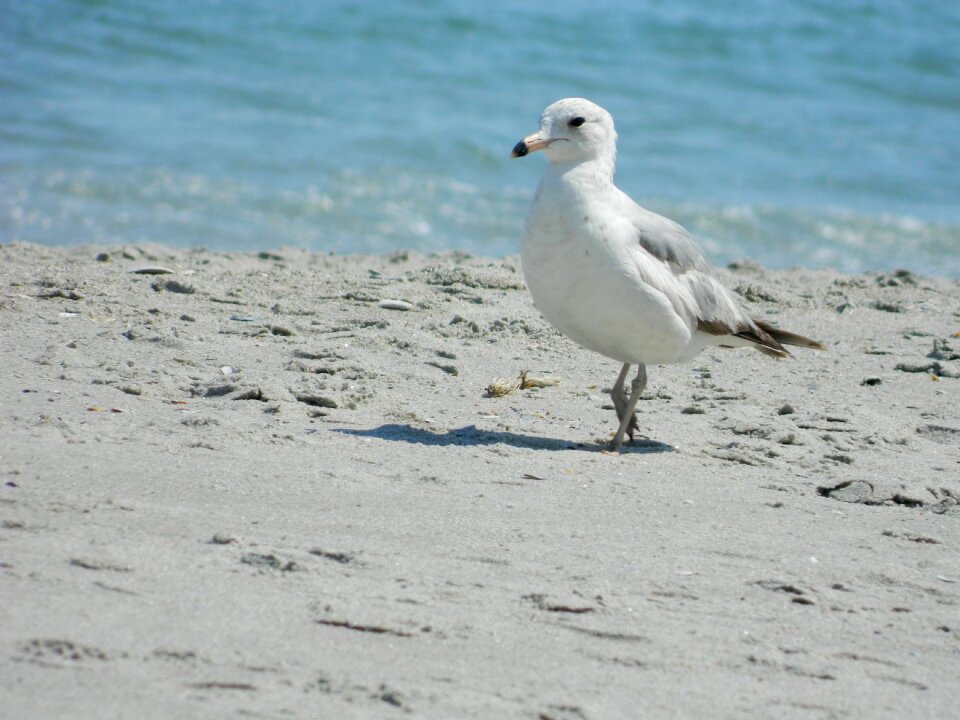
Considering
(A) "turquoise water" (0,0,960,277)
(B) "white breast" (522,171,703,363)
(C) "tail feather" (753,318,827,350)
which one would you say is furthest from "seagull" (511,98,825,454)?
(A) "turquoise water" (0,0,960,277)

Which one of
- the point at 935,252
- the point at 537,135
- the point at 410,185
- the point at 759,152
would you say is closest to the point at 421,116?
the point at 410,185

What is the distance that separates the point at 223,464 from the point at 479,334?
2.26 metres

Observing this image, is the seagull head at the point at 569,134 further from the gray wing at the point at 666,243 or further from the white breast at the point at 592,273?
the gray wing at the point at 666,243

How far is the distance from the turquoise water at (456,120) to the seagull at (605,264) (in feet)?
15.8

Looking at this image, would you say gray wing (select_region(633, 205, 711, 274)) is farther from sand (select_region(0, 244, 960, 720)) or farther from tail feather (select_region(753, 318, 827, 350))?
sand (select_region(0, 244, 960, 720))

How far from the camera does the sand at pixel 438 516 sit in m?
2.74

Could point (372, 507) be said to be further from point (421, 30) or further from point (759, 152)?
point (421, 30)

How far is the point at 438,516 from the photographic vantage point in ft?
12.2

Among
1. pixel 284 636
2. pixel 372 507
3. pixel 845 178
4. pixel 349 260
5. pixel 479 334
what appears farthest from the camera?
pixel 845 178

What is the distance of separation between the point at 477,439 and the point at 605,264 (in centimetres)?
79

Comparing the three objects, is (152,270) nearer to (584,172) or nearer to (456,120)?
(584,172)

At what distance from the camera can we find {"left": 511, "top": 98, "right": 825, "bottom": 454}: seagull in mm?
4562

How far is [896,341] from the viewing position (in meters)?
6.62

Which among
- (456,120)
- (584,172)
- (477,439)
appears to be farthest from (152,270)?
(456,120)
